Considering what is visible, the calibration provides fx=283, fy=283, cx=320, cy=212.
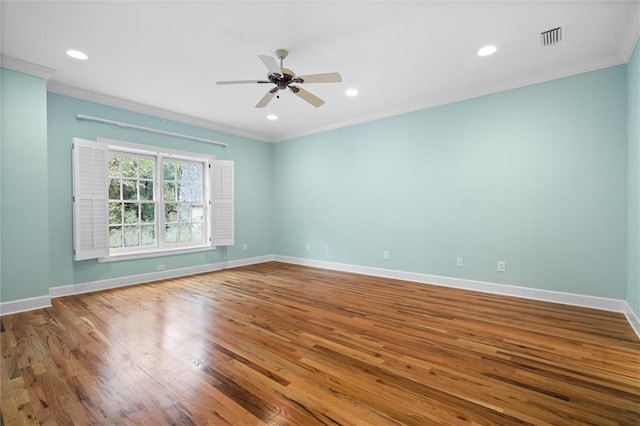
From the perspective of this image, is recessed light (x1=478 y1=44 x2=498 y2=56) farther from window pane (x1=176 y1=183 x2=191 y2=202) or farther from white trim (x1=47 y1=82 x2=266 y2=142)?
window pane (x1=176 y1=183 x2=191 y2=202)

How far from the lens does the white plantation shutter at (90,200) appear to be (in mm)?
3895

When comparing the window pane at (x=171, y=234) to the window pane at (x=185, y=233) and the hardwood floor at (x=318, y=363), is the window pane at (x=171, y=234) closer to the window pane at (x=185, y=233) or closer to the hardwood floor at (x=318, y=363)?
the window pane at (x=185, y=233)

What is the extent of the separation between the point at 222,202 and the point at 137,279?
1957 mm

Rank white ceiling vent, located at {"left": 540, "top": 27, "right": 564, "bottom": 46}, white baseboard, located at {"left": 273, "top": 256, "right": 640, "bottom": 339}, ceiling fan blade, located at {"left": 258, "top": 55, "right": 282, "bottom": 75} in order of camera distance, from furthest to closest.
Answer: white baseboard, located at {"left": 273, "top": 256, "right": 640, "bottom": 339} → white ceiling vent, located at {"left": 540, "top": 27, "right": 564, "bottom": 46} → ceiling fan blade, located at {"left": 258, "top": 55, "right": 282, "bottom": 75}

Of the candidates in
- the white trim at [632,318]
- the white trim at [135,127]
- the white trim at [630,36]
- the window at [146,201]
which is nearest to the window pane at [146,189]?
the window at [146,201]

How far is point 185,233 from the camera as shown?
531 cm

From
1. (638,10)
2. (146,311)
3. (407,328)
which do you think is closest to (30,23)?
(146,311)

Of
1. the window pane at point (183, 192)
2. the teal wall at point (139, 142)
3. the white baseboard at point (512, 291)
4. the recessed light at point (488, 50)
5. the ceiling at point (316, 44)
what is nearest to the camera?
the ceiling at point (316, 44)

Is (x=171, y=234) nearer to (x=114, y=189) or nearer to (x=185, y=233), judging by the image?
(x=185, y=233)

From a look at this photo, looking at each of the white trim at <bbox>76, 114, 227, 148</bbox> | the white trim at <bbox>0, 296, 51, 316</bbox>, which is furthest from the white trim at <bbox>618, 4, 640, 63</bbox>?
the white trim at <bbox>0, 296, 51, 316</bbox>

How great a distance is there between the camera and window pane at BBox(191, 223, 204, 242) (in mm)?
5445

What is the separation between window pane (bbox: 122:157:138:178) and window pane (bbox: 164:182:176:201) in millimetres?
499

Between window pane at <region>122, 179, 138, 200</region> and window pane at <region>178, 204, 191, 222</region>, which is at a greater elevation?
window pane at <region>122, 179, 138, 200</region>

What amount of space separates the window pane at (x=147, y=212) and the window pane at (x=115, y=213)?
31cm
